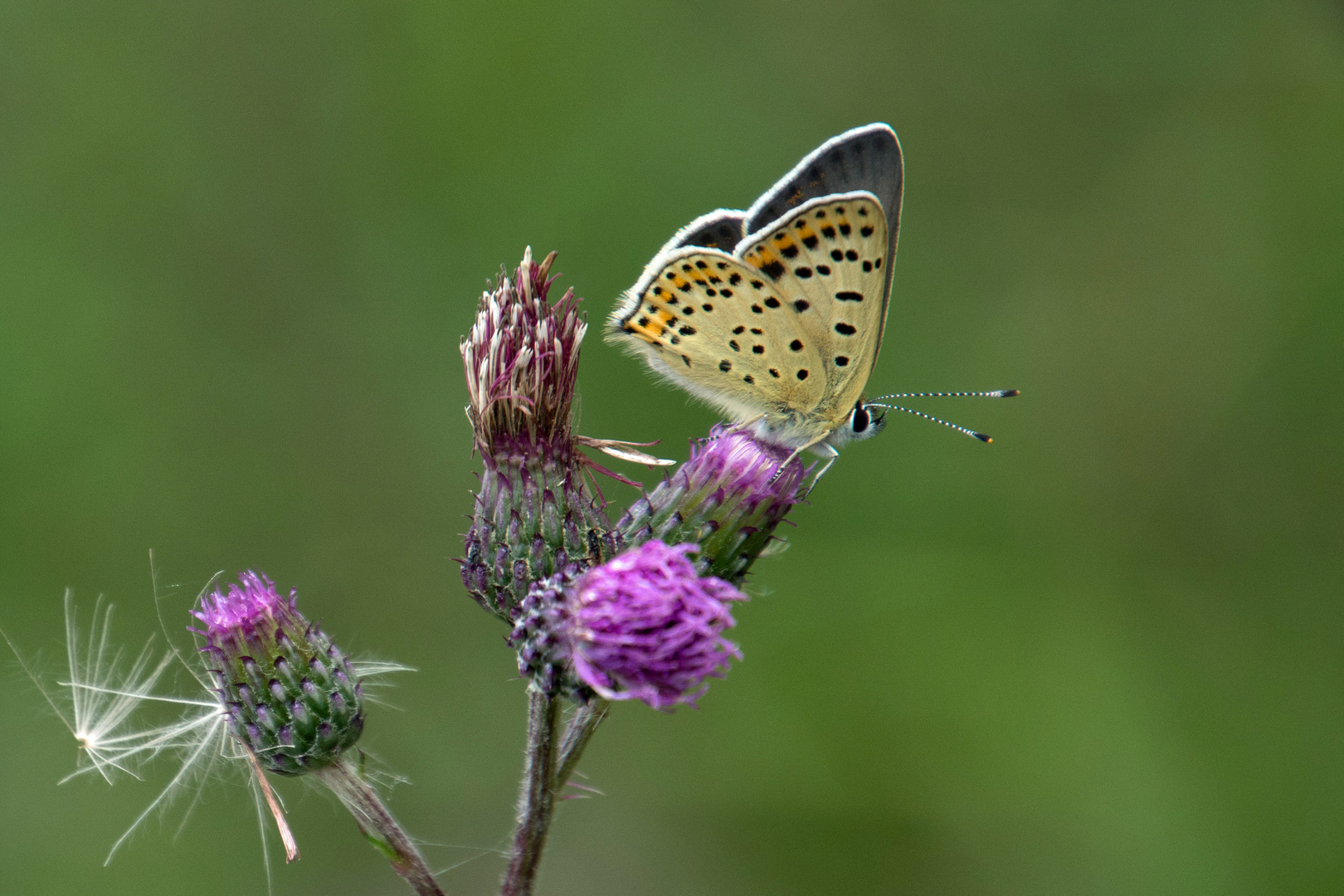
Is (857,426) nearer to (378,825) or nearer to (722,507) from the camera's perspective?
(722,507)

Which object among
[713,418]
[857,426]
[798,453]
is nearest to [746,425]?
[798,453]

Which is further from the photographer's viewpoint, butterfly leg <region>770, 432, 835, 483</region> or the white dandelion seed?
butterfly leg <region>770, 432, 835, 483</region>

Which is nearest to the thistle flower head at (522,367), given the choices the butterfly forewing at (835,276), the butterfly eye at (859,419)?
the butterfly forewing at (835,276)

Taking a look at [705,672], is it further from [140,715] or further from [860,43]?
[860,43]

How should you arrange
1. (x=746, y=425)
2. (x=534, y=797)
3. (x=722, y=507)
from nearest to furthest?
(x=534, y=797) < (x=722, y=507) < (x=746, y=425)

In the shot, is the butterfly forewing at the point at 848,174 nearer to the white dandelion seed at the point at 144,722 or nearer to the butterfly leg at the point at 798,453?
the butterfly leg at the point at 798,453

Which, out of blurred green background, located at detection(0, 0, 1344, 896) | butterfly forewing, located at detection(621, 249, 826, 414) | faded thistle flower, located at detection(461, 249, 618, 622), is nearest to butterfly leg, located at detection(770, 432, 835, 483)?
butterfly forewing, located at detection(621, 249, 826, 414)

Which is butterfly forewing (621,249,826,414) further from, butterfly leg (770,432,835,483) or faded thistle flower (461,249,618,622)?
faded thistle flower (461,249,618,622)
